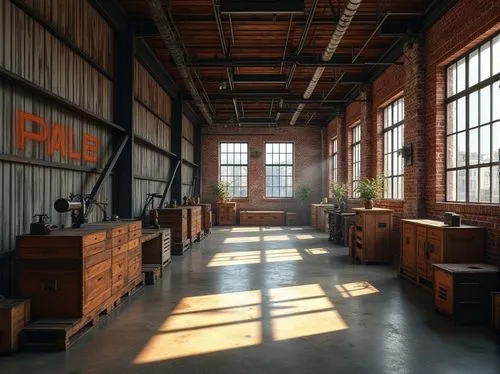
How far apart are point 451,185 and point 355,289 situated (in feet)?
8.61

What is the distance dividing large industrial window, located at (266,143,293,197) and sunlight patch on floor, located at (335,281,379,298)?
1341 centimetres

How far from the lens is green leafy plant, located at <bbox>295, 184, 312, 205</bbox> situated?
19875mm

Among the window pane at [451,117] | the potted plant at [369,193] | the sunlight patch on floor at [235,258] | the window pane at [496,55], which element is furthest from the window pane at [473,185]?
the sunlight patch on floor at [235,258]

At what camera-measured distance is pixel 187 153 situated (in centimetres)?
1642

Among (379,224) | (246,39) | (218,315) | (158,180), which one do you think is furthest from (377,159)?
(218,315)

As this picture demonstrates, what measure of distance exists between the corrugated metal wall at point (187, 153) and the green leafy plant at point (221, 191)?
189cm

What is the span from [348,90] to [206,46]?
5.81m

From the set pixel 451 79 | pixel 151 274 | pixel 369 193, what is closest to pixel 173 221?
pixel 151 274

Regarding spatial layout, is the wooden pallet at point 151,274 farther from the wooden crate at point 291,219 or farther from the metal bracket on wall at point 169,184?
the wooden crate at point 291,219

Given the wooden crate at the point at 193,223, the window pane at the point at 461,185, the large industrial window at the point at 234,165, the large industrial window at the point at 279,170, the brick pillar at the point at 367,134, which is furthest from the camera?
the large industrial window at the point at 279,170

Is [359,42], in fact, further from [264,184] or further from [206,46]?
[264,184]

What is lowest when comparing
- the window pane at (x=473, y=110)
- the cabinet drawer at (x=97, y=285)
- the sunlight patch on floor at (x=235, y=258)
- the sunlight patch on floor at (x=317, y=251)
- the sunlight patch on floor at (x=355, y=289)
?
the sunlight patch on floor at (x=317, y=251)

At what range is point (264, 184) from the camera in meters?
20.2

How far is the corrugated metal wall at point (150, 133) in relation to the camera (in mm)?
9273
